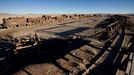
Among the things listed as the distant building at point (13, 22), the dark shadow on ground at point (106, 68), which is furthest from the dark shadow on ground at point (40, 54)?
the distant building at point (13, 22)

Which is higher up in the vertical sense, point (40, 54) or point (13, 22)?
point (13, 22)

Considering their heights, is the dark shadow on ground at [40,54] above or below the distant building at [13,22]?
below

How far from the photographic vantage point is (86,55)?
12.3 m

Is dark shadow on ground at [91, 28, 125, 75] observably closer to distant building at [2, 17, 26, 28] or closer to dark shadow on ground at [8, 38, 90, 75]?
dark shadow on ground at [8, 38, 90, 75]

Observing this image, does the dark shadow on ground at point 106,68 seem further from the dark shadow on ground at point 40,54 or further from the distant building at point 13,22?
the distant building at point 13,22

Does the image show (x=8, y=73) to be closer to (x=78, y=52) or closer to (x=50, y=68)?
(x=50, y=68)

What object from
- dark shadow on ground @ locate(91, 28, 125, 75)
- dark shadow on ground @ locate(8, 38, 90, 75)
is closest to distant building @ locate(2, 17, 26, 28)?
dark shadow on ground @ locate(8, 38, 90, 75)

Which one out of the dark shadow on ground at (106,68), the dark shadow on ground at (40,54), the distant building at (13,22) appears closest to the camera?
the dark shadow on ground at (106,68)

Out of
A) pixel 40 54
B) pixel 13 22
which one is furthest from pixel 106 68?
pixel 13 22

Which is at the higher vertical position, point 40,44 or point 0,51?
point 40,44

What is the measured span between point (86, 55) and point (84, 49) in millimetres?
1400

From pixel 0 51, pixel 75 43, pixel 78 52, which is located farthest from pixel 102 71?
pixel 0 51

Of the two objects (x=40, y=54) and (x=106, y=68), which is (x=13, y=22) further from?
(x=106, y=68)

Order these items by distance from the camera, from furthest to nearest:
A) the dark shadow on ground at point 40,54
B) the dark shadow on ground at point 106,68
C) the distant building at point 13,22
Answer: the distant building at point 13,22 < the dark shadow on ground at point 40,54 < the dark shadow on ground at point 106,68
